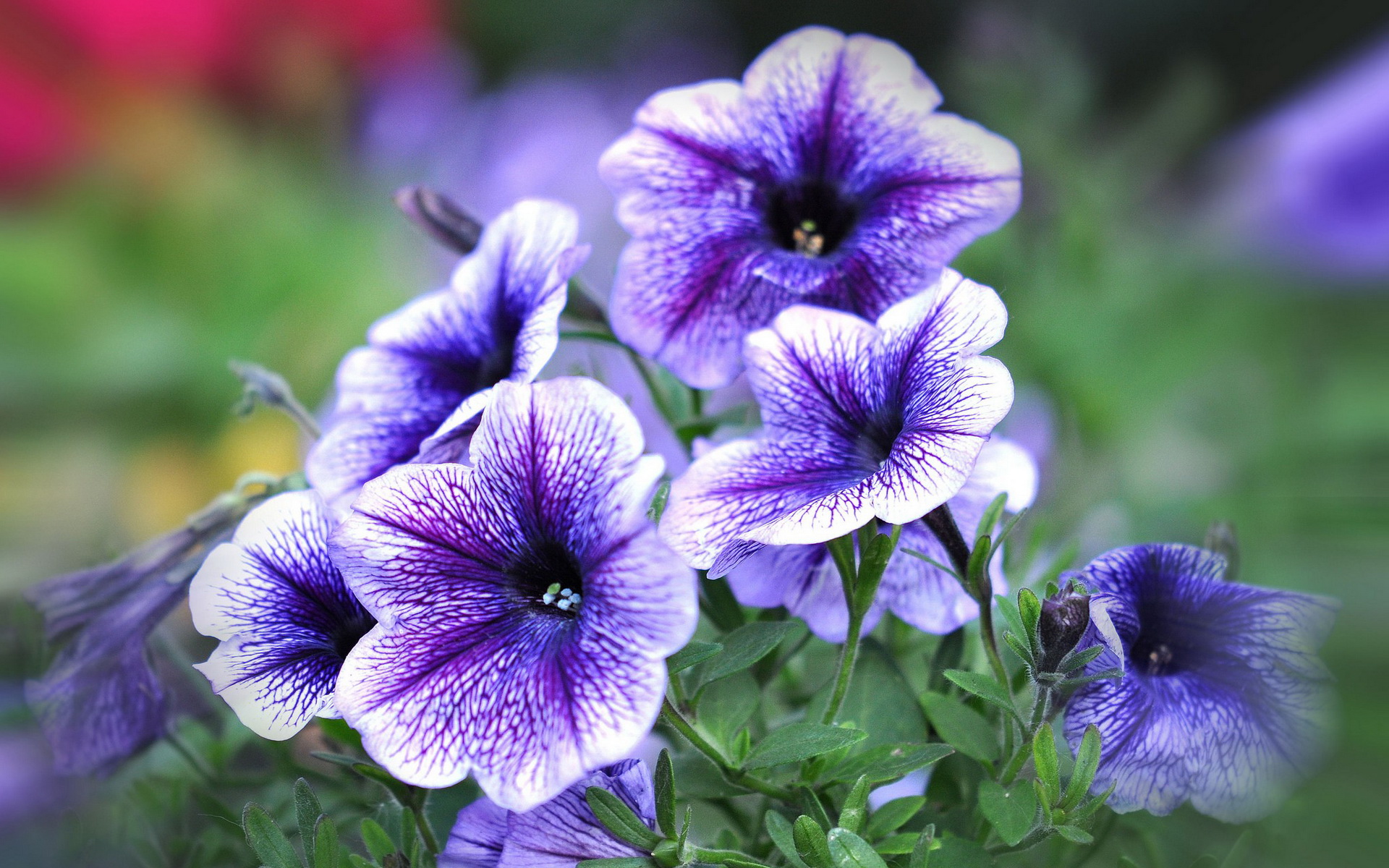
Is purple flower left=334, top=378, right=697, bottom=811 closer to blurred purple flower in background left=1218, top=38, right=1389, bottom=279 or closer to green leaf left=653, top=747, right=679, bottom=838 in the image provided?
green leaf left=653, top=747, right=679, bottom=838

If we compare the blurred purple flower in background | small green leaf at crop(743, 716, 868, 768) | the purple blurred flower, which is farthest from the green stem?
the blurred purple flower in background

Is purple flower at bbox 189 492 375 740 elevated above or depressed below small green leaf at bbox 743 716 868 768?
above

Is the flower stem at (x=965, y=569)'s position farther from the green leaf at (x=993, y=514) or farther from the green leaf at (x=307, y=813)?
the green leaf at (x=307, y=813)

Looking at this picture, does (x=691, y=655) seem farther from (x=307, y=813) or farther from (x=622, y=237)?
(x=622, y=237)

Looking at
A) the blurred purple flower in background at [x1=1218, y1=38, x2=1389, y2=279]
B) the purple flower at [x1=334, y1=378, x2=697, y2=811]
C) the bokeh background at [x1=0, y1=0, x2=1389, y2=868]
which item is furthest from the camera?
the blurred purple flower in background at [x1=1218, y1=38, x2=1389, y2=279]

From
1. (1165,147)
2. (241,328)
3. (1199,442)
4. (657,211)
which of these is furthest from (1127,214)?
(241,328)

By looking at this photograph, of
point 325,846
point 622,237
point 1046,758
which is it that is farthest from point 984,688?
point 622,237

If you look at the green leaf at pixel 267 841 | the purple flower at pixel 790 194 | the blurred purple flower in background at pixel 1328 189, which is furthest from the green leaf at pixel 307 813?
the blurred purple flower in background at pixel 1328 189
